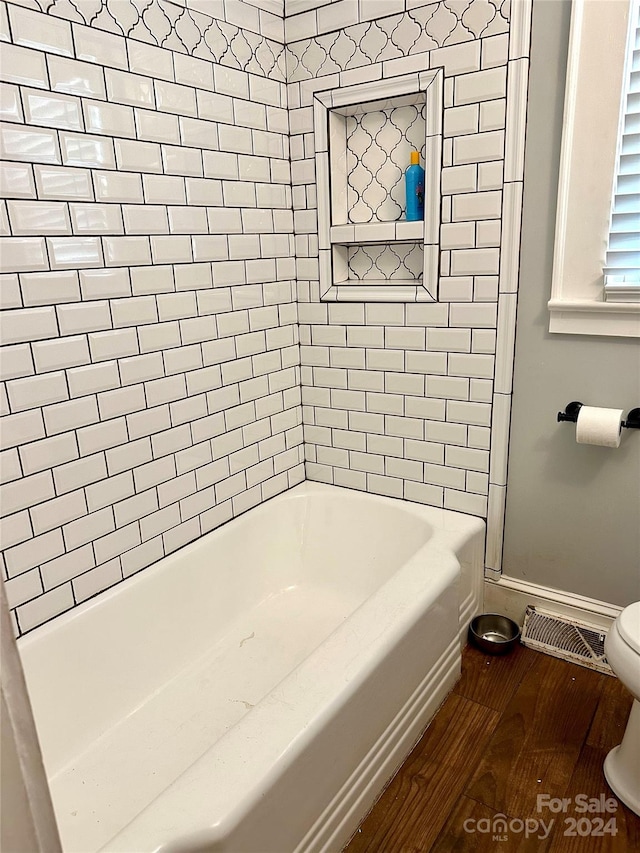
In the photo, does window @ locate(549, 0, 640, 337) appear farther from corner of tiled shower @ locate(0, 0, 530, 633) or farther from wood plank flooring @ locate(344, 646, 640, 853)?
wood plank flooring @ locate(344, 646, 640, 853)

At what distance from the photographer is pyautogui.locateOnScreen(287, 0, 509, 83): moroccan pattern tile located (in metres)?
1.83

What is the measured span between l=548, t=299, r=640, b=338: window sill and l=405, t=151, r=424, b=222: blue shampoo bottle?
0.57 metres

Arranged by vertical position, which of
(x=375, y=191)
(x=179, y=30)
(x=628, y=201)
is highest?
(x=179, y=30)

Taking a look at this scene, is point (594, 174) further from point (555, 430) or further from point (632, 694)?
point (632, 694)

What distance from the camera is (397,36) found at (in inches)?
77.7

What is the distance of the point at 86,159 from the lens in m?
1.58

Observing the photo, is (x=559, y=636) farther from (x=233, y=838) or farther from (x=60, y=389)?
(x=60, y=389)

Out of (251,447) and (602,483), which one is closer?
(602,483)

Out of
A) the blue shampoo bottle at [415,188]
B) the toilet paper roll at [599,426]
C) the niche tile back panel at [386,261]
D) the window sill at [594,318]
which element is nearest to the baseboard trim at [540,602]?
the toilet paper roll at [599,426]

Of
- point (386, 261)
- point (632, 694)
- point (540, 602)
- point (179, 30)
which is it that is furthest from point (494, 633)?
point (179, 30)

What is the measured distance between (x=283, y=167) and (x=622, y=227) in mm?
1211

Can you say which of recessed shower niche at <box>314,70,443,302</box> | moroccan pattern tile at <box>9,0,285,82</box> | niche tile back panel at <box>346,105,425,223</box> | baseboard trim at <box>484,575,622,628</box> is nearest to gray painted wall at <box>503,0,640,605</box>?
baseboard trim at <box>484,575,622,628</box>

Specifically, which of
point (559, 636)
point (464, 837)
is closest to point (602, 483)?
point (559, 636)

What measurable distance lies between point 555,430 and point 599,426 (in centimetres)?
20
